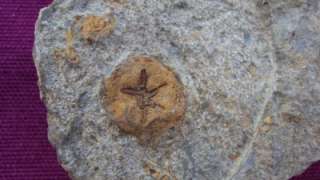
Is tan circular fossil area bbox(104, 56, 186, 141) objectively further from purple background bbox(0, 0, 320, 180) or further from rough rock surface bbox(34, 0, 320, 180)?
purple background bbox(0, 0, 320, 180)

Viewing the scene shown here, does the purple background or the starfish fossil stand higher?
the starfish fossil

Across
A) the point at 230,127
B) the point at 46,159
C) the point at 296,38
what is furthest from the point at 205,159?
the point at 46,159

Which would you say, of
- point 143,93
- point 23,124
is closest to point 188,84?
point 143,93

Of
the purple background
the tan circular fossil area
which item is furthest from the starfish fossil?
the purple background

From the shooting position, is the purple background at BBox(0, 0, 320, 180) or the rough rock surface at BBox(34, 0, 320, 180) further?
the purple background at BBox(0, 0, 320, 180)

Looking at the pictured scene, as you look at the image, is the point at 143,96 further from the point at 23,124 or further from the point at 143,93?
the point at 23,124

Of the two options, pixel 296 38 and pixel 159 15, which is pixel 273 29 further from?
pixel 159 15

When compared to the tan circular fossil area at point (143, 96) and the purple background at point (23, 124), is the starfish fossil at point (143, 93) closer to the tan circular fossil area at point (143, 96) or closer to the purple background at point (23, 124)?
the tan circular fossil area at point (143, 96)

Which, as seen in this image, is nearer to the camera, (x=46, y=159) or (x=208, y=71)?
(x=208, y=71)
